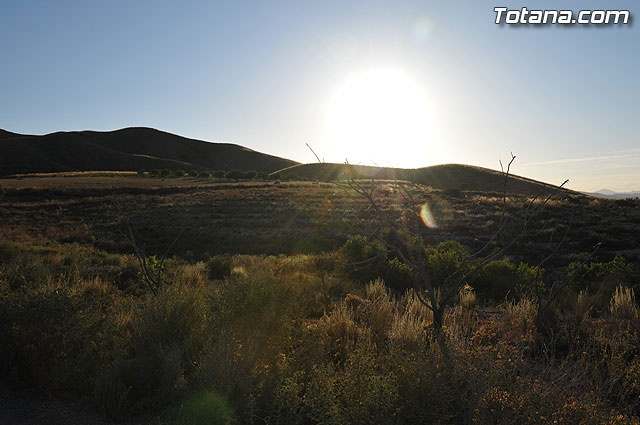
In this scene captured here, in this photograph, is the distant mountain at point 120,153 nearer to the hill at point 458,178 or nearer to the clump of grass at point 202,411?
the hill at point 458,178

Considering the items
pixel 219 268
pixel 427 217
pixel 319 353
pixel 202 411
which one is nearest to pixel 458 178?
pixel 427 217

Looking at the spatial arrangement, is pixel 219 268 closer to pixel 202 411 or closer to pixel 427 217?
pixel 202 411

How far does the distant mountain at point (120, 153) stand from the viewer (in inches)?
4166

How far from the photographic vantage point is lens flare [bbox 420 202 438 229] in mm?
27253

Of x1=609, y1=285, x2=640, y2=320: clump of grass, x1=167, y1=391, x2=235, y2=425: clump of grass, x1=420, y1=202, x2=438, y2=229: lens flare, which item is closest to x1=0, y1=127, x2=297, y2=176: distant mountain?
x1=420, y1=202, x2=438, y2=229: lens flare

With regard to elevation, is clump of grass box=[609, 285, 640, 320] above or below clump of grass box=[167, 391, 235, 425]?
above

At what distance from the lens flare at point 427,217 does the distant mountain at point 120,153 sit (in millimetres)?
101972

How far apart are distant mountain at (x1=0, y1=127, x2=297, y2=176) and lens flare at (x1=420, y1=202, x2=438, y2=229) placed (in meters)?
102

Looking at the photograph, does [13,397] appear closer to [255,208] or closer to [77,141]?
[255,208]

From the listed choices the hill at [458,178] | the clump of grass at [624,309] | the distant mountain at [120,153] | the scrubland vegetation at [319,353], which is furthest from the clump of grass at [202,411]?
the distant mountain at [120,153]

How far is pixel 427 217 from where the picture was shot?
100 ft

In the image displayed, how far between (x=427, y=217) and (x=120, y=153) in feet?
407

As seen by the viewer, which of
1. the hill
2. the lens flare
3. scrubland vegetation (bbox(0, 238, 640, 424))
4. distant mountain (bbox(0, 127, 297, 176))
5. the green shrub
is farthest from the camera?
distant mountain (bbox(0, 127, 297, 176))

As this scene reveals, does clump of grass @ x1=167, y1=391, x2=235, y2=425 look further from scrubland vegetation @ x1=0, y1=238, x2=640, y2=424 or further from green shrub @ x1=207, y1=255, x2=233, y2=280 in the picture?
green shrub @ x1=207, y1=255, x2=233, y2=280
